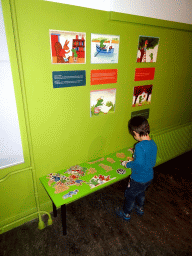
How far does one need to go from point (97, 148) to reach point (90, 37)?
4.88 ft

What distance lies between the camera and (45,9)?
154cm

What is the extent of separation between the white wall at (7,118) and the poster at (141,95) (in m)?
1.70

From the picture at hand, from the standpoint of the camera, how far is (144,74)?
2.49 metres

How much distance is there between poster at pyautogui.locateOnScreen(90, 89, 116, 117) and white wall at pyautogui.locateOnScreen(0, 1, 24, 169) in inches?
36.9

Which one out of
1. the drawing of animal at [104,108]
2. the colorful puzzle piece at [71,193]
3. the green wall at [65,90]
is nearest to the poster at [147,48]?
the green wall at [65,90]

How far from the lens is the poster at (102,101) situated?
2176mm

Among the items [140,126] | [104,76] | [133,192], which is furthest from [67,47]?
[133,192]

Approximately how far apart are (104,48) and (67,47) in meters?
0.47

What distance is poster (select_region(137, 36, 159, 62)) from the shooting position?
7.45 ft

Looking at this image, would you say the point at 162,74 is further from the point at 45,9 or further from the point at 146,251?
the point at 146,251

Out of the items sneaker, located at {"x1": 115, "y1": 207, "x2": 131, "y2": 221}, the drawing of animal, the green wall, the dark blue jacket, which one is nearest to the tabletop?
the green wall

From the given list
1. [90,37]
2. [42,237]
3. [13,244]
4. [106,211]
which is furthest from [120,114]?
[13,244]

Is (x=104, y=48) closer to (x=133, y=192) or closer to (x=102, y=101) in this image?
(x=102, y=101)

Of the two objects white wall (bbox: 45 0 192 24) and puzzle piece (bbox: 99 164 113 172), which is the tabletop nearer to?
puzzle piece (bbox: 99 164 113 172)
